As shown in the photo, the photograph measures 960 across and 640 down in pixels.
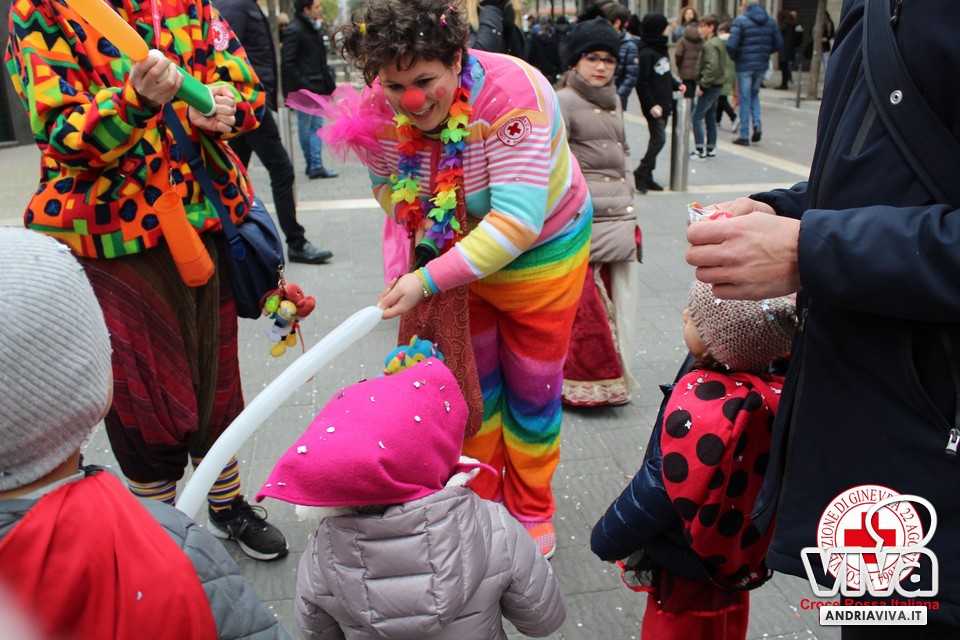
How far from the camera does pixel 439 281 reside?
7.11ft

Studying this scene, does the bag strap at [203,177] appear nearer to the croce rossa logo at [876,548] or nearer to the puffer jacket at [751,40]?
the croce rossa logo at [876,548]

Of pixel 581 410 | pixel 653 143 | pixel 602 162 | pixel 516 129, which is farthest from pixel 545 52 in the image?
pixel 516 129

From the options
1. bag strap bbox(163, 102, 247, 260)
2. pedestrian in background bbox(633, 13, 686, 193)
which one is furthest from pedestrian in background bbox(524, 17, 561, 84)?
bag strap bbox(163, 102, 247, 260)

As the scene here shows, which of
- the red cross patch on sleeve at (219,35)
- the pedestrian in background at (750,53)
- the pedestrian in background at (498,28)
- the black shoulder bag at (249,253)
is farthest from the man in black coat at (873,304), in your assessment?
the pedestrian in background at (750,53)

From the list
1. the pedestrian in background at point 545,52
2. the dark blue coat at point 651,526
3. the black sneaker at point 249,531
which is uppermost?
the pedestrian in background at point 545,52

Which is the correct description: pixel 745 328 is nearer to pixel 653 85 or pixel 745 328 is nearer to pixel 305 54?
pixel 653 85

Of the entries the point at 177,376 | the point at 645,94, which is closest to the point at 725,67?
the point at 645,94

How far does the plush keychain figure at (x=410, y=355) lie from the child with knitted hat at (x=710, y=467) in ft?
2.14

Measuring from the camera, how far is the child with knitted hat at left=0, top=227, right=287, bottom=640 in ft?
3.30

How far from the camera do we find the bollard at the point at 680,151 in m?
7.86

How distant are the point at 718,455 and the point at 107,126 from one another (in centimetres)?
157

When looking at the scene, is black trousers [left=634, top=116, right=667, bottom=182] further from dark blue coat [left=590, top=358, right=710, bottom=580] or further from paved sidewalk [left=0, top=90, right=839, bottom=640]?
dark blue coat [left=590, top=358, right=710, bottom=580]

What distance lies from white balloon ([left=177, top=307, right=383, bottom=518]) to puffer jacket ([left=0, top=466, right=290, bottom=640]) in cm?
28

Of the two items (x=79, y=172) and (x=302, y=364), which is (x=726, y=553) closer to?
(x=302, y=364)
